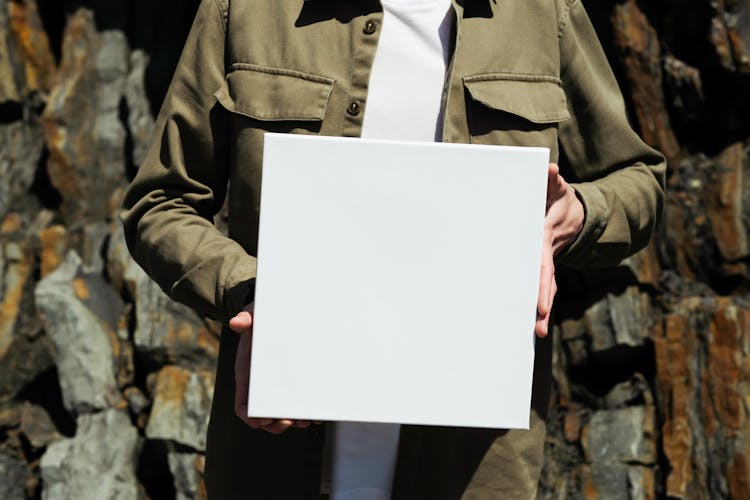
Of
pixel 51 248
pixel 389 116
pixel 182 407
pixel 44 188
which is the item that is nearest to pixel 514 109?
pixel 389 116

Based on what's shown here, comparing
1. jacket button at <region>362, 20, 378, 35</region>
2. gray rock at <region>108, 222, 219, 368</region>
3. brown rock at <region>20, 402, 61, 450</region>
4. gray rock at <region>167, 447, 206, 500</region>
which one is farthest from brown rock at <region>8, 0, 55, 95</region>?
jacket button at <region>362, 20, 378, 35</region>

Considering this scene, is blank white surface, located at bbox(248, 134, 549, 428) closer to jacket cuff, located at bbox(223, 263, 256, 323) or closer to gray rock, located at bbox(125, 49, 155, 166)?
jacket cuff, located at bbox(223, 263, 256, 323)

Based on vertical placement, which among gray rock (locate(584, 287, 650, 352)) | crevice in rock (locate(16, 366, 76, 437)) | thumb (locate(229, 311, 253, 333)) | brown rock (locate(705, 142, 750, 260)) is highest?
brown rock (locate(705, 142, 750, 260))

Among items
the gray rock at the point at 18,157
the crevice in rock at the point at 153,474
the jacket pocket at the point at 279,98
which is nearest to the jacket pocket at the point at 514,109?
the jacket pocket at the point at 279,98

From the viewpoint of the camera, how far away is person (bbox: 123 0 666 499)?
1702 mm

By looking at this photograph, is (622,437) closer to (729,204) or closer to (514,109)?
(729,204)

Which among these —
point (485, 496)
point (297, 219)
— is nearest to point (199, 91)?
point (297, 219)

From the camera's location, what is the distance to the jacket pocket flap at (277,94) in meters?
1.73

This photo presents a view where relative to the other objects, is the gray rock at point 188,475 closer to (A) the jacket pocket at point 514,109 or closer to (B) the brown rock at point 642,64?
(B) the brown rock at point 642,64

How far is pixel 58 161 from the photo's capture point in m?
4.16

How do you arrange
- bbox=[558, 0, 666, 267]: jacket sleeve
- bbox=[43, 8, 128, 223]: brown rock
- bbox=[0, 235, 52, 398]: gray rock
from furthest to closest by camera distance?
bbox=[43, 8, 128, 223]: brown rock → bbox=[0, 235, 52, 398]: gray rock → bbox=[558, 0, 666, 267]: jacket sleeve

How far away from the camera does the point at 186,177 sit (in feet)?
5.88

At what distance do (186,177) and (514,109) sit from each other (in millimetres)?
516

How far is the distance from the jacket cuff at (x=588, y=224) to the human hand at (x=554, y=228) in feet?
0.04
